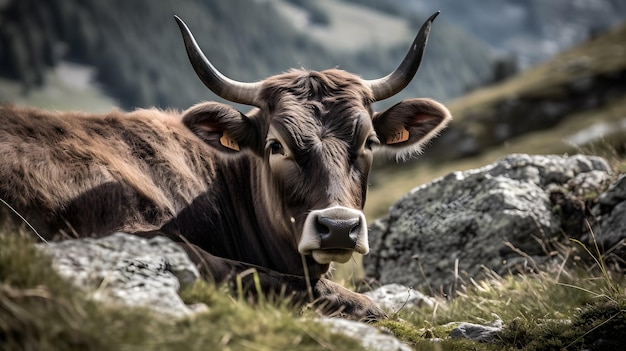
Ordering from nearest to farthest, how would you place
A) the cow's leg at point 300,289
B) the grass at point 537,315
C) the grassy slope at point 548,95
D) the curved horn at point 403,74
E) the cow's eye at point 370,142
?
1. the grass at point 537,315
2. the cow's leg at point 300,289
3. the cow's eye at point 370,142
4. the curved horn at point 403,74
5. the grassy slope at point 548,95

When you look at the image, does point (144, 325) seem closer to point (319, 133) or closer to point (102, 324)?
point (102, 324)

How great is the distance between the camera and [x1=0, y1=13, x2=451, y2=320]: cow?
20.0 feet

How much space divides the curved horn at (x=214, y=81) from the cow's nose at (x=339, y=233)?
258cm

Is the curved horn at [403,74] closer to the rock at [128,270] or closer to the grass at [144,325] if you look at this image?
the grass at [144,325]

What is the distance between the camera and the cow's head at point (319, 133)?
20.0 ft

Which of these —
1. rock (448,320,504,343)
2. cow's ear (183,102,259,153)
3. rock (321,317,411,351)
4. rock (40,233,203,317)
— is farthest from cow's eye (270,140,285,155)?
rock (321,317,411,351)

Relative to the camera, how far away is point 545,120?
3068 inches

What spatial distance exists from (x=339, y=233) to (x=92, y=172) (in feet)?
8.85

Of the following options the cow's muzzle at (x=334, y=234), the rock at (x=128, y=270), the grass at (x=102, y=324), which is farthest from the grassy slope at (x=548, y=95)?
the grass at (x=102, y=324)

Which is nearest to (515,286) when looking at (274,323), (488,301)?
(488,301)

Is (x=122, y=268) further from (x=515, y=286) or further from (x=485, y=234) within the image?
(x=485, y=234)

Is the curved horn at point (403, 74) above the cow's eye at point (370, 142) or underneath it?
above

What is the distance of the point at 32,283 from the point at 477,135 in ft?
265

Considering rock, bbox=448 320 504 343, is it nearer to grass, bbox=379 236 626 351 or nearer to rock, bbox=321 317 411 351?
grass, bbox=379 236 626 351
